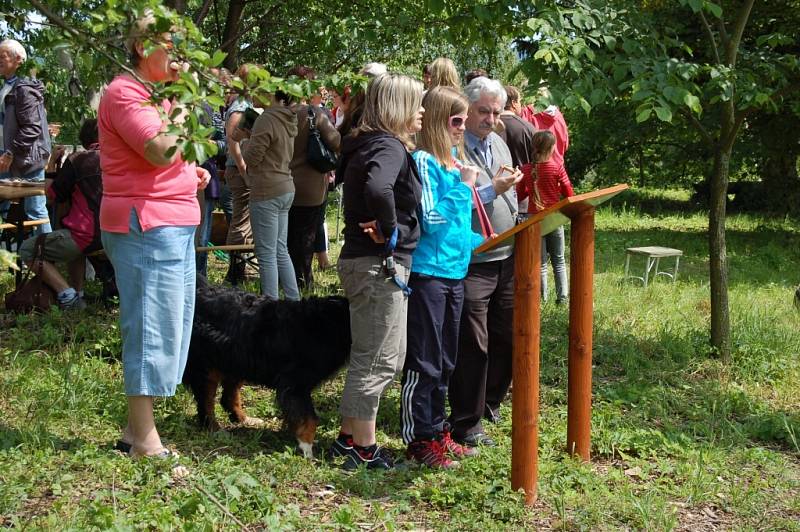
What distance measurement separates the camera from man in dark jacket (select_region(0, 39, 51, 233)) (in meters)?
7.77

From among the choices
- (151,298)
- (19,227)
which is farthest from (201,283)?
(19,227)

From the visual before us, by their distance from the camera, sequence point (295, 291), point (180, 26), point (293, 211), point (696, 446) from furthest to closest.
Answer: point (293, 211) → point (295, 291) → point (696, 446) → point (180, 26)

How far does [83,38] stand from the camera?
126 inches

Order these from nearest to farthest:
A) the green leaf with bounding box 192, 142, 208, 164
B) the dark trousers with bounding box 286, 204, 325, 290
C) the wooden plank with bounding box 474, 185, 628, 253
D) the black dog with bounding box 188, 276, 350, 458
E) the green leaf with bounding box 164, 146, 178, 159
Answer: the green leaf with bounding box 192, 142, 208, 164 < the green leaf with bounding box 164, 146, 178, 159 < the wooden plank with bounding box 474, 185, 628, 253 < the black dog with bounding box 188, 276, 350, 458 < the dark trousers with bounding box 286, 204, 325, 290

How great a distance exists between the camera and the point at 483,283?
15.6 ft

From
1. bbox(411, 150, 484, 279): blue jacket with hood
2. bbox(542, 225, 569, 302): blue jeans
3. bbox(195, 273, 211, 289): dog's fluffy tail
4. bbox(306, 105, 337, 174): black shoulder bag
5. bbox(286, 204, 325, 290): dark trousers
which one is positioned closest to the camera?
bbox(411, 150, 484, 279): blue jacket with hood

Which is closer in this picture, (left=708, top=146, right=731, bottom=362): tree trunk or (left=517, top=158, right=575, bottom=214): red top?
(left=708, top=146, right=731, bottom=362): tree trunk

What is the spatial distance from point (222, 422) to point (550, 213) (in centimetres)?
246

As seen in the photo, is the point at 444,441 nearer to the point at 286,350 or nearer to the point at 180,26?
the point at 286,350

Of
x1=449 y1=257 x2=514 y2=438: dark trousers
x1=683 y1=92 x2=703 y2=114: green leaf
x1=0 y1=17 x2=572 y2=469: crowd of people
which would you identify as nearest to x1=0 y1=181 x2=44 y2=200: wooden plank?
x1=0 y1=17 x2=572 y2=469: crowd of people

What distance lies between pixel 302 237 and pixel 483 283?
3.59 m

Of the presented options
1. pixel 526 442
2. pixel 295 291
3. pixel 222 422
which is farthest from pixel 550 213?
pixel 295 291

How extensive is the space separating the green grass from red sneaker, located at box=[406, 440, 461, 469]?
0.45 feet

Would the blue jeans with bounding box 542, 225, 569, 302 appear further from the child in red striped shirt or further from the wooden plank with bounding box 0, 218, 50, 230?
the wooden plank with bounding box 0, 218, 50, 230
